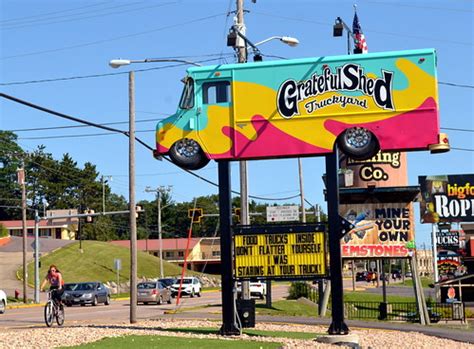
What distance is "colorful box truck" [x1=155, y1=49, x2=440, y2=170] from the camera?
2022 centimetres

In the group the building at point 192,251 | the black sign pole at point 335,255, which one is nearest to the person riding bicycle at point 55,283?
the black sign pole at point 335,255

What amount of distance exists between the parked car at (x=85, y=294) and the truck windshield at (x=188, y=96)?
29.2m

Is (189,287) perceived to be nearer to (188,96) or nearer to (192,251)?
(188,96)

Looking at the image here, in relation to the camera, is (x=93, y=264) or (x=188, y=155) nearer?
(x=188, y=155)

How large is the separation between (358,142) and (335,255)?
2759 mm

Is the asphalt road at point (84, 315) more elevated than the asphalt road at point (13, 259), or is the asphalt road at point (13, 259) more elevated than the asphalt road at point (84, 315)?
the asphalt road at point (13, 259)

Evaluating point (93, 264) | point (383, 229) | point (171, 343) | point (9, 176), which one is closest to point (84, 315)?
point (383, 229)

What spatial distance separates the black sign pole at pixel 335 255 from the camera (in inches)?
792

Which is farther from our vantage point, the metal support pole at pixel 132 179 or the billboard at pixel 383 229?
the billboard at pixel 383 229

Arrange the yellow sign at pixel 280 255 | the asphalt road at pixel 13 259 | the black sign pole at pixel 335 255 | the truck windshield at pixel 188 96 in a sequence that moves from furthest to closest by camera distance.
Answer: the asphalt road at pixel 13 259
the truck windshield at pixel 188 96
the yellow sign at pixel 280 255
the black sign pole at pixel 335 255

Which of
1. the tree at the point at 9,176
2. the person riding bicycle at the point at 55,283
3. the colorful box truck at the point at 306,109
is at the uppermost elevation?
the tree at the point at 9,176

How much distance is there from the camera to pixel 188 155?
21.4 meters

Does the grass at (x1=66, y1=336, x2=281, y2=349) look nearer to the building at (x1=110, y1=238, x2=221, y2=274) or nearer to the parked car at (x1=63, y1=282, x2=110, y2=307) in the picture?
the parked car at (x1=63, y1=282, x2=110, y2=307)

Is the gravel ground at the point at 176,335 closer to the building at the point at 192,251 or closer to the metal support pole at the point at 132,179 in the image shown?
the metal support pole at the point at 132,179
